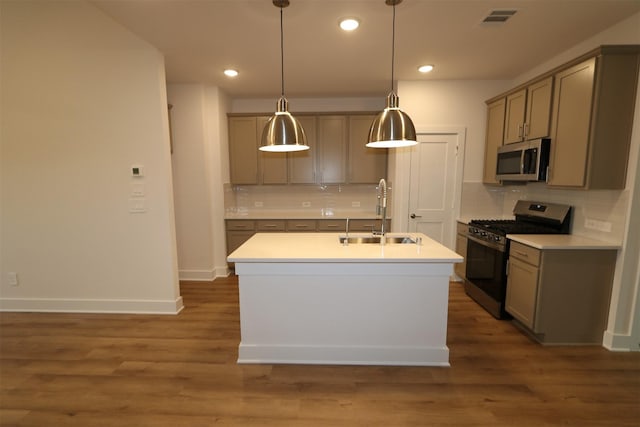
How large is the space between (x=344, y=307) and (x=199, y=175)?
288 cm

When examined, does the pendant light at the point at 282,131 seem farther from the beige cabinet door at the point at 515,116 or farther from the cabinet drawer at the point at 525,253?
the beige cabinet door at the point at 515,116

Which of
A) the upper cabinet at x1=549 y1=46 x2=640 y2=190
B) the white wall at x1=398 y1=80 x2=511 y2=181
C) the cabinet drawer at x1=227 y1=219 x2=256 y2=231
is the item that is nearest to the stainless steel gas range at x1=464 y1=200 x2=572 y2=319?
the upper cabinet at x1=549 y1=46 x2=640 y2=190

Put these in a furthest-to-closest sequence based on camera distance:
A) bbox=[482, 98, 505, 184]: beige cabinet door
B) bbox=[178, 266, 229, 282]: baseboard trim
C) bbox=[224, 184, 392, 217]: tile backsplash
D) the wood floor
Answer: bbox=[224, 184, 392, 217]: tile backsplash < bbox=[178, 266, 229, 282]: baseboard trim < bbox=[482, 98, 505, 184]: beige cabinet door < the wood floor

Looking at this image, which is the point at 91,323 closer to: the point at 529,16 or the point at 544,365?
the point at 544,365

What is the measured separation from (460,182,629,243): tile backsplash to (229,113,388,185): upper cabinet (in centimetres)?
134

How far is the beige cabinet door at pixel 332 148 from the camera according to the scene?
443cm

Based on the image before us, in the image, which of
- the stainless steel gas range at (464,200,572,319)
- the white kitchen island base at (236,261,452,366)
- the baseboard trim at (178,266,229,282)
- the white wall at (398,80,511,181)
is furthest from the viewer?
the baseboard trim at (178,266,229,282)

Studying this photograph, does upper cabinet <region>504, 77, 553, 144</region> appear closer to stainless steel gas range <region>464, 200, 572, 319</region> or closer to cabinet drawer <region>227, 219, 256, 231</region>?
stainless steel gas range <region>464, 200, 572, 319</region>

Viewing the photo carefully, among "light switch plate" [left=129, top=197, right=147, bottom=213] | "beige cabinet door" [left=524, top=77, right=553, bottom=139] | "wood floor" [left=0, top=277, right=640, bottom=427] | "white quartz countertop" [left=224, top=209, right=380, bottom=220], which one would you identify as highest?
"beige cabinet door" [left=524, top=77, right=553, bottom=139]

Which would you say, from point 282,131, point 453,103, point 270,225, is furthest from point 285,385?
point 453,103

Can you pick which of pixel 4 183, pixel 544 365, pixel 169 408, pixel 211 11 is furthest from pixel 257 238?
pixel 4 183

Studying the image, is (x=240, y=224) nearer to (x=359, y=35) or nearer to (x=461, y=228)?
(x=359, y=35)

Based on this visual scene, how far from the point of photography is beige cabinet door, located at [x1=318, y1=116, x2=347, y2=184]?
4426 mm

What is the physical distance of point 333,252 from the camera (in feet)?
7.18
